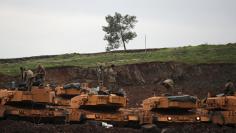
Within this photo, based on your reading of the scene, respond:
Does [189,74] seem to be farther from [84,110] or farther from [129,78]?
[84,110]

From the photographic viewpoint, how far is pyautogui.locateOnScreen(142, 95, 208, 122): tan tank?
24562 millimetres

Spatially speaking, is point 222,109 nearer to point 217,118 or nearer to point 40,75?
point 217,118

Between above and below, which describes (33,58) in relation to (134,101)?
above

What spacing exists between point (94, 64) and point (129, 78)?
161 inches

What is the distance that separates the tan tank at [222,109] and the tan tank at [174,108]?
1.76 feet

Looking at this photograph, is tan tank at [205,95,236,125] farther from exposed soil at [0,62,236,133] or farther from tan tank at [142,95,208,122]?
exposed soil at [0,62,236,133]

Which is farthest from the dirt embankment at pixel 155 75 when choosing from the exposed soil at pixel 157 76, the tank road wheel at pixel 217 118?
the tank road wheel at pixel 217 118

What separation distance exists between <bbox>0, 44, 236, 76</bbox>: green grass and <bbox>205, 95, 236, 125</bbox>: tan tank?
23.1 meters

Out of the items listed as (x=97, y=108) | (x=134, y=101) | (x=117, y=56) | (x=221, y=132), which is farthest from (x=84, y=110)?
(x=117, y=56)

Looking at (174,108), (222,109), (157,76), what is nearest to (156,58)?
(157,76)

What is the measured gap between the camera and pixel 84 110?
2567 cm

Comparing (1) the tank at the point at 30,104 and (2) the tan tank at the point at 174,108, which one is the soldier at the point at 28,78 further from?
(2) the tan tank at the point at 174,108

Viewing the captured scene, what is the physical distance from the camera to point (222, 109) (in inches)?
954

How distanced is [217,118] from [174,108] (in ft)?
6.85
